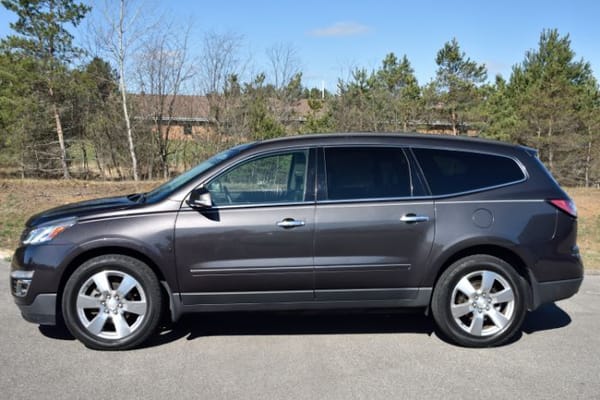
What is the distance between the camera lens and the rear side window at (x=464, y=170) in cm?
466

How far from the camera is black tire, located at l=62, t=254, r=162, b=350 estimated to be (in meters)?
4.33

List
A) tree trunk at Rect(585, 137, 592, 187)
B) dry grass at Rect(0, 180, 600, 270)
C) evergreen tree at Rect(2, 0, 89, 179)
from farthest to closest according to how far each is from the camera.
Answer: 1. tree trunk at Rect(585, 137, 592, 187)
2. evergreen tree at Rect(2, 0, 89, 179)
3. dry grass at Rect(0, 180, 600, 270)

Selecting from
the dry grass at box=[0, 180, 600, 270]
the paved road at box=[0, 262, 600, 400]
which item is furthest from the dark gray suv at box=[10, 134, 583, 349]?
the dry grass at box=[0, 180, 600, 270]

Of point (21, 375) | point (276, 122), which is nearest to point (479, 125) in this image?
point (276, 122)

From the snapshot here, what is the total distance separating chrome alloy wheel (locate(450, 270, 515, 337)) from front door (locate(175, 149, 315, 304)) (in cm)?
130

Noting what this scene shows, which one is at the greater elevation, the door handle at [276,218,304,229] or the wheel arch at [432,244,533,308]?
the door handle at [276,218,304,229]

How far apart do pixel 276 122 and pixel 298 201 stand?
1391 cm

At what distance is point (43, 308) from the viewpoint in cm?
432

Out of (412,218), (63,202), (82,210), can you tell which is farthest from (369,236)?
(63,202)

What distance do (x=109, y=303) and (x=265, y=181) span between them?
1677 millimetres

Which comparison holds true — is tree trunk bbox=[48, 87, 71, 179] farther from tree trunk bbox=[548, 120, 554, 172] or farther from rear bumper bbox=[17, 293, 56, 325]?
tree trunk bbox=[548, 120, 554, 172]

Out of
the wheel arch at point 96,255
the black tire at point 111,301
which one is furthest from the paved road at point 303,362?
the wheel arch at point 96,255

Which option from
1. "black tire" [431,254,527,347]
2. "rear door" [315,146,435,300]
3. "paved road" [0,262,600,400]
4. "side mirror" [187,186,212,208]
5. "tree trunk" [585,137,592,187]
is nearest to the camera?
"paved road" [0,262,600,400]

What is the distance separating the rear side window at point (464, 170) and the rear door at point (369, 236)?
0.69 feet
